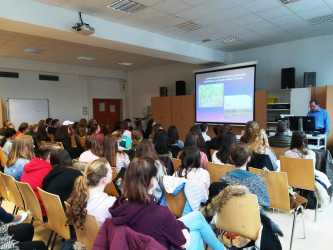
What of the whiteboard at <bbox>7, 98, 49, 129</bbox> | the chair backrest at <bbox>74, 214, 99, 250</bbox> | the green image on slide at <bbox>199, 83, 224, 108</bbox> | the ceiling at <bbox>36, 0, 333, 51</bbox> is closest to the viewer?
the chair backrest at <bbox>74, 214, 99, 250</bbox>

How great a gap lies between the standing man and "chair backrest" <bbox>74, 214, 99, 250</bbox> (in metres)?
5.51

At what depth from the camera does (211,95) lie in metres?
8.18

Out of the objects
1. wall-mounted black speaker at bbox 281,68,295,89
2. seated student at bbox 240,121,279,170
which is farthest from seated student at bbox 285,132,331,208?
wall-mounted black speaker at bbox 281,68,295,89

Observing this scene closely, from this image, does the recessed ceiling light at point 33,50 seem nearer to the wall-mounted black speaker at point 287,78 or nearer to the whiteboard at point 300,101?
the wall-mounted black speaker at point 287,78

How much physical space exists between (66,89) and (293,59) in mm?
7724

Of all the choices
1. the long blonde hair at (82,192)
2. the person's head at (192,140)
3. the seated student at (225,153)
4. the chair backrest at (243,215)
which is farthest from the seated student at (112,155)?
the chair backrest at (243,215)

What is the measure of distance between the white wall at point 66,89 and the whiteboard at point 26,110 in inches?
6.7

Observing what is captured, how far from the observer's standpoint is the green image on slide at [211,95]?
25.9ft

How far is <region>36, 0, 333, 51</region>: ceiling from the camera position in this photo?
15.4 ft

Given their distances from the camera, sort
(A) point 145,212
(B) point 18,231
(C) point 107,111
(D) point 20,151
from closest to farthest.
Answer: (A) point 145,212
(B) point 18,231
(D) point 20,151
(C) point 107,111

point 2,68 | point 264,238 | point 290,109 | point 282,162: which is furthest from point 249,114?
point 2,68

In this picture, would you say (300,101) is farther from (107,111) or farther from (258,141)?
(107,111)

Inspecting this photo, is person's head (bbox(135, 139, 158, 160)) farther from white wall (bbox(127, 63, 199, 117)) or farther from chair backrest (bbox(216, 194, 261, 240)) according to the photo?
white wall (bbox(127, 63, 199, 117))

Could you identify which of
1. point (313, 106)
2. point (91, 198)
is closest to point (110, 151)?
point (91, 198)
